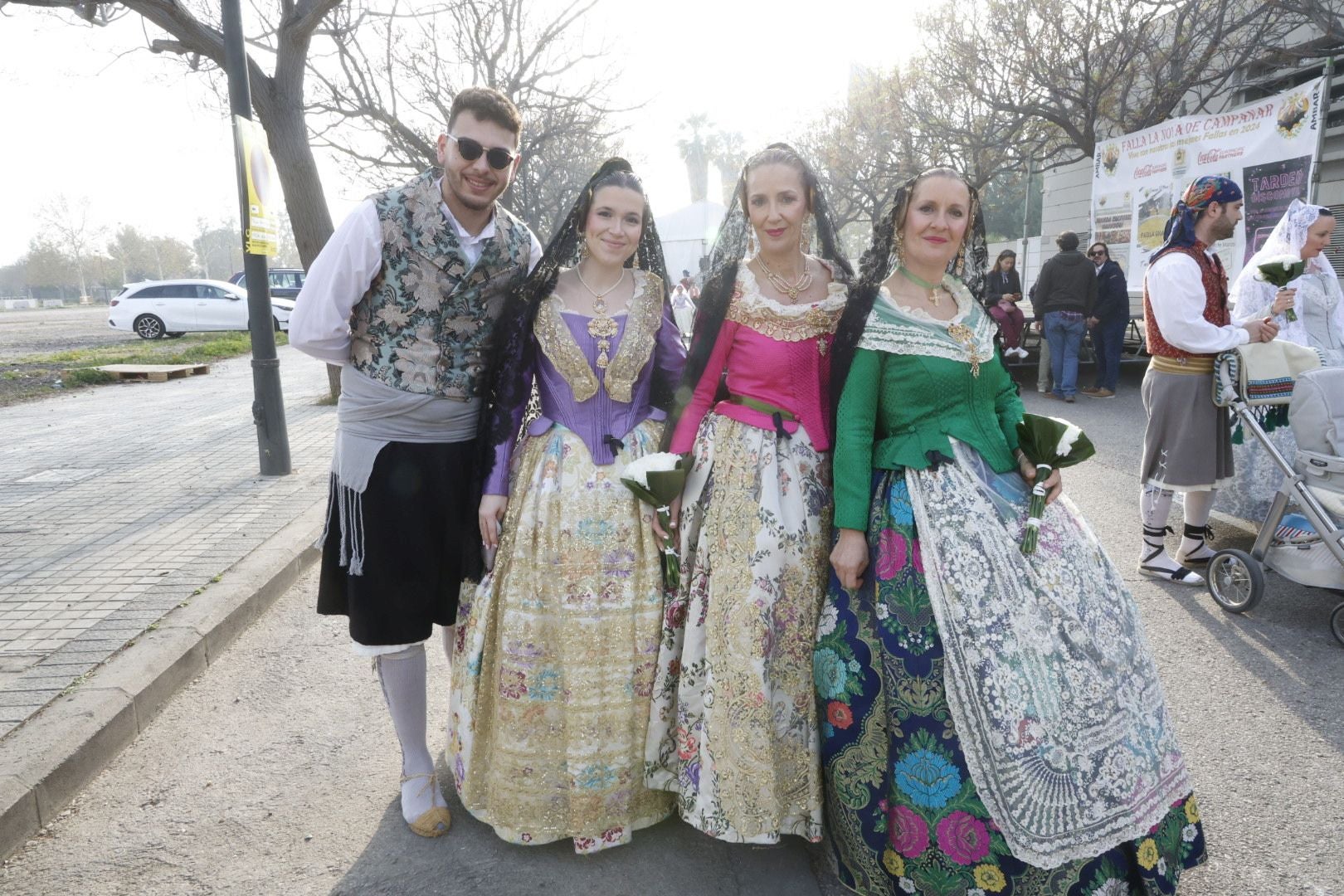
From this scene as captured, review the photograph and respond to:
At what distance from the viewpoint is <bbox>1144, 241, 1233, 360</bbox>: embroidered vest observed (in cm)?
435

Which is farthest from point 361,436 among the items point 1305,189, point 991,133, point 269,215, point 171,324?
point 171,324

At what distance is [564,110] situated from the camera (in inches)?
609

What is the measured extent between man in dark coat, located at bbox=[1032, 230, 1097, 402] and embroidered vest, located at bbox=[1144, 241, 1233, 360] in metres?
5.84

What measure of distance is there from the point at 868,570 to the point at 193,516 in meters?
5.05

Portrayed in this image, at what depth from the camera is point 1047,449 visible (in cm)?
243

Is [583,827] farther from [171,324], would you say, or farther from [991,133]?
[171,324]

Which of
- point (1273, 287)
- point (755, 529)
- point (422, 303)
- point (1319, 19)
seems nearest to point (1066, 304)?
point (1273, 287)

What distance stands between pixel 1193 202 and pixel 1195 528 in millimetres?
1763

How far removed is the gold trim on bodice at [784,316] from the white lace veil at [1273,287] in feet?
11.2

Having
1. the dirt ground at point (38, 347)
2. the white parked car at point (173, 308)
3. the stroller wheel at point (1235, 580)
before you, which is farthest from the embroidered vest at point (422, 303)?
the white parked car at point (173, 308)

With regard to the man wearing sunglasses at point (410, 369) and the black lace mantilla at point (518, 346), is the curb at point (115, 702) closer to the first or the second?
the man wearing sunglasses at point (410, 369)

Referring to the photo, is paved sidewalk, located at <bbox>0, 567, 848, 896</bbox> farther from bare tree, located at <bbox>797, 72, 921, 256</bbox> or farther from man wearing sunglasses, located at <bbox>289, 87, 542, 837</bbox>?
bare tree, located at <bbox>797, 72, 921, 256</bbox>

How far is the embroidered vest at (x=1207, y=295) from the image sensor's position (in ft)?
14.3

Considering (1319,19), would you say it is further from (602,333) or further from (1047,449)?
(602,333)
